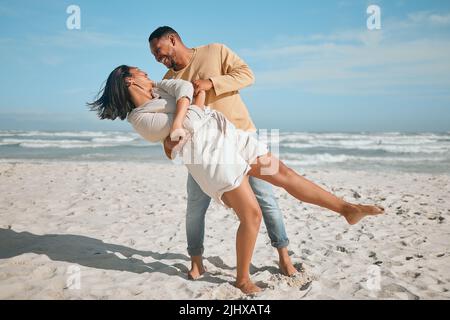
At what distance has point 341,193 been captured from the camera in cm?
736

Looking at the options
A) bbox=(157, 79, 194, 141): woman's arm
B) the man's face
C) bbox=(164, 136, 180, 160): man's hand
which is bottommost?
bbox=(164, 136, 180, 160): man's hand

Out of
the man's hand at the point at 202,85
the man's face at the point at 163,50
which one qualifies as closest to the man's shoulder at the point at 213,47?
the man's face at the point at 163,50

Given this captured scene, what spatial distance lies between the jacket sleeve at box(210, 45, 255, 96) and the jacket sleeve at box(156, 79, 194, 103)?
223 millimetres

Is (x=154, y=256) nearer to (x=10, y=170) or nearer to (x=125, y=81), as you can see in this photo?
(x=125, y=81)

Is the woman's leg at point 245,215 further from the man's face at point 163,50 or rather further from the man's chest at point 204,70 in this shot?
the man's face at point 163,50

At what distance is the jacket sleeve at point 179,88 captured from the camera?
97.0 inches

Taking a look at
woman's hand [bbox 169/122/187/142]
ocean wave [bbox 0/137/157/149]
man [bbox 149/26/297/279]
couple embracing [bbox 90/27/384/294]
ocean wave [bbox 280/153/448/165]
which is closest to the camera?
woman's hand [bbox 169/122/187/142]

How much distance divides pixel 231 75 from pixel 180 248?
2170mm

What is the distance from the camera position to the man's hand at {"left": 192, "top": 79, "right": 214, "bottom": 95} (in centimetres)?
262

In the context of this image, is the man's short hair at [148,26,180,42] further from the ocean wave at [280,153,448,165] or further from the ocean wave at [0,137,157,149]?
the ocean wave at [0,137,157,149]

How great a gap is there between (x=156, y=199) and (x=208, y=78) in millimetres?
4201

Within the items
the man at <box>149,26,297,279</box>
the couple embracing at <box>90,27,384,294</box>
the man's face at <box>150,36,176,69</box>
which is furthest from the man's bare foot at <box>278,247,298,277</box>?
the man's face at <box>150,36,176,69</box>

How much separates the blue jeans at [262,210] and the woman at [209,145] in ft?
1.24
